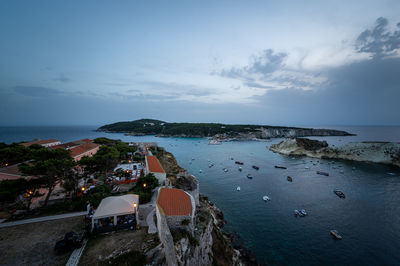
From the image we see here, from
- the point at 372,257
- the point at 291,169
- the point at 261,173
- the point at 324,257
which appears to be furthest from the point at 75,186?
the point at 291,169

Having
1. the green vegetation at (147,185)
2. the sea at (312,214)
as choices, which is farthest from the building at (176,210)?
the sea at (312,214)

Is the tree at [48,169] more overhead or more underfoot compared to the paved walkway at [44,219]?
more overhead

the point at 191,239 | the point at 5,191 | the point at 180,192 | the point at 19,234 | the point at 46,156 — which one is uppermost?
the point at 46,156

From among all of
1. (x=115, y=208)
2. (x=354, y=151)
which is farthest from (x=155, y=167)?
(x=354, y=151)

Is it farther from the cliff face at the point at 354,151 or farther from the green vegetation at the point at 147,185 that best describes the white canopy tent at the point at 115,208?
the cliff face at the point at 354,151

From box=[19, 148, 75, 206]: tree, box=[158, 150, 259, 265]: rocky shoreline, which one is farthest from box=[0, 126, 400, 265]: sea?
box=[19, 148, 75, 206]: tree

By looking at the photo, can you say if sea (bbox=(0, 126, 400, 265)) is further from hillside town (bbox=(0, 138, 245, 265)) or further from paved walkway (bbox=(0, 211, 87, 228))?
paved walkway (bbox=(0, 211, 87, 228))

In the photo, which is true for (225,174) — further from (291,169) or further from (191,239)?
(191,239)
